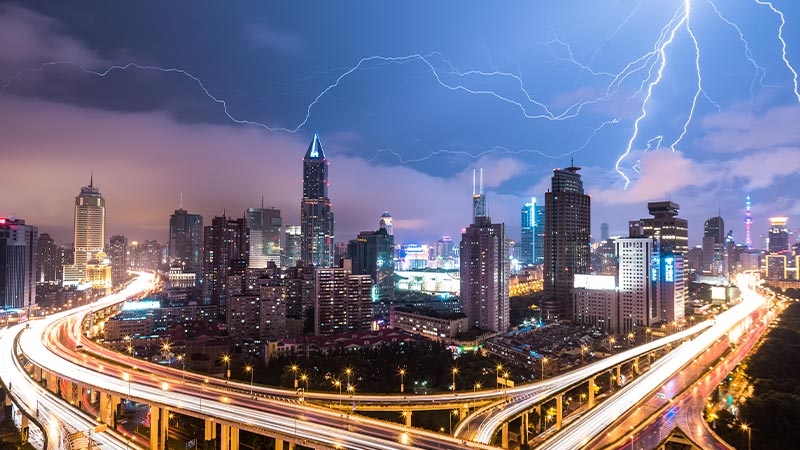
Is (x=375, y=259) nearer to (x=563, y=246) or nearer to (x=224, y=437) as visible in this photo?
(x=563, y=246)

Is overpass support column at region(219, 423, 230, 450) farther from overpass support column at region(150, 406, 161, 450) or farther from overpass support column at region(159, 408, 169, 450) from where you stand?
overpass support column at region(150, 406, 161, 450)

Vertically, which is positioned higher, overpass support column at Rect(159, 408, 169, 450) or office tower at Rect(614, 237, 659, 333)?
office tower at Rect(614, 237, 659, 333)

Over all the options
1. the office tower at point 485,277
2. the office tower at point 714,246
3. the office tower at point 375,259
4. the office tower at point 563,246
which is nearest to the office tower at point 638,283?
the office tower at point 563,246

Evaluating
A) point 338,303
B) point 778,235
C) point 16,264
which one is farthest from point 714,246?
point 16,264

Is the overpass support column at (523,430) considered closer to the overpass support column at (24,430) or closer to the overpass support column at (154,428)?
the overpass support column at (154,428)

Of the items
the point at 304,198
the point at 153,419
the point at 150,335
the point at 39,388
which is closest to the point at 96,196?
the point at 304,198

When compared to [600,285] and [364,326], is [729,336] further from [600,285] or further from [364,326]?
[364,326]

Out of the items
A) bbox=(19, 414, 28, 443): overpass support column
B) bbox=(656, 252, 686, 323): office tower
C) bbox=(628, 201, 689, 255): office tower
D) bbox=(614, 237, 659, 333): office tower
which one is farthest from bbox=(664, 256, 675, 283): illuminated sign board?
bbox=(19, 414, 28, 443): overpass support column

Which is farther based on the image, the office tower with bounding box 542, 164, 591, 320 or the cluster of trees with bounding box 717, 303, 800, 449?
the office tower with bounding box 542, 164, 591, 320
